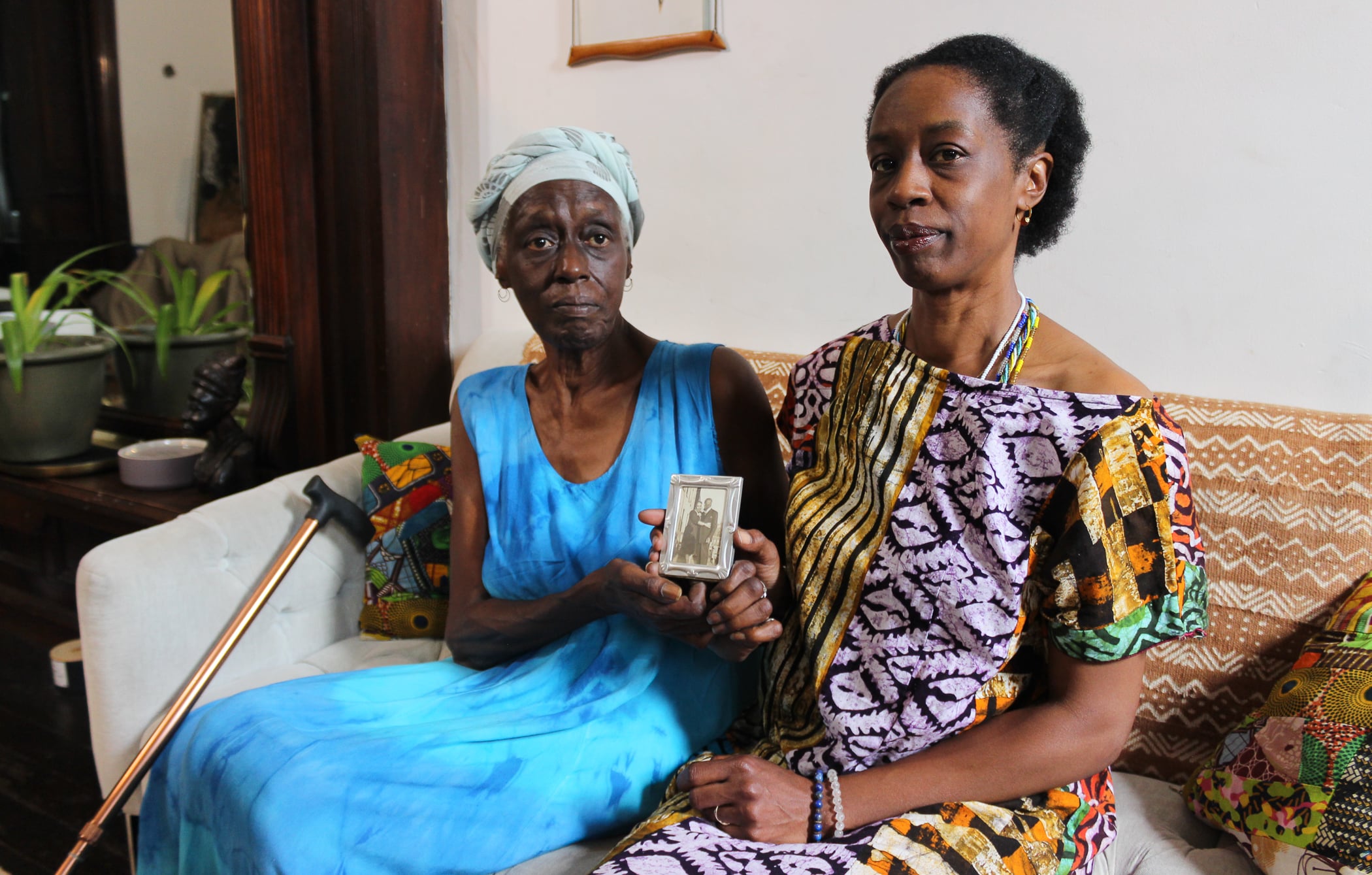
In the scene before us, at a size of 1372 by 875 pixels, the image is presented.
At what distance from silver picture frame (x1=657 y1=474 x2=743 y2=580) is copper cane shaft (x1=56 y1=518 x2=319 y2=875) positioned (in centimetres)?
106

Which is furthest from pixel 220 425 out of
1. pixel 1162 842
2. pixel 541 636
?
pixel 1162 842

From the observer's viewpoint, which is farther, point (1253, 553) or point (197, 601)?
point (197, 601)

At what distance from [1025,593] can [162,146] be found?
3188 millimetres

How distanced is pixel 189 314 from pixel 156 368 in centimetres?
28

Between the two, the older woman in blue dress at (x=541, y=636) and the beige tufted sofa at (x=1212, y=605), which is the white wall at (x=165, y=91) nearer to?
the beige tufted sofa at (x=1212, y=605)

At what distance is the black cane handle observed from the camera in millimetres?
1946

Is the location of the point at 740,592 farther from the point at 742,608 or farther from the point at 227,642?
the point at 227,642

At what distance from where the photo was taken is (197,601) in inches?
70.5

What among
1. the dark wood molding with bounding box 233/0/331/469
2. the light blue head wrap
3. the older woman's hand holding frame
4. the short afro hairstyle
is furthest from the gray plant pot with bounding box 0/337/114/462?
the short afro hairstyle

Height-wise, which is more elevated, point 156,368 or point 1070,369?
point 1070,369

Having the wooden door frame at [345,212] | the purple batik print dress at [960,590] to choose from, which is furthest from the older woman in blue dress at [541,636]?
the wooden door frame at [345,212]

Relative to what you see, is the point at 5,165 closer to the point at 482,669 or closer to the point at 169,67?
the point at 169,67

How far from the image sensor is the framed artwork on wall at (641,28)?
84.0 inches

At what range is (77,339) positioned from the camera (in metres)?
2.91
